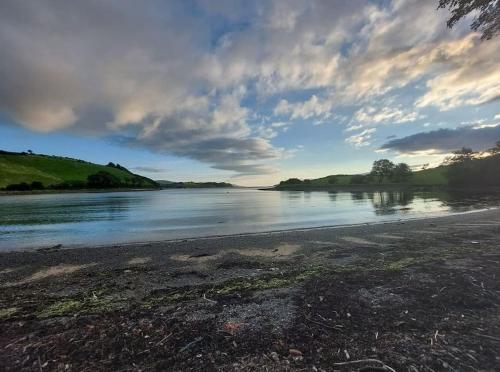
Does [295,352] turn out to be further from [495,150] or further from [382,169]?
[382,169]

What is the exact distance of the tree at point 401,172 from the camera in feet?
538

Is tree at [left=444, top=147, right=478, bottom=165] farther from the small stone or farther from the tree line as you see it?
the small stone

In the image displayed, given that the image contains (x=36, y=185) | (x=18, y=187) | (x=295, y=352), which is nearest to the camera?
(x=295, y=352)

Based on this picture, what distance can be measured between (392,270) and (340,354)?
5.78 metres

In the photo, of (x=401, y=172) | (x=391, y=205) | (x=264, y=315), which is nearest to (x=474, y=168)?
(x=401, y=172)

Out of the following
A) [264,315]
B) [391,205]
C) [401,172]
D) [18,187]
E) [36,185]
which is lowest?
[391,205]

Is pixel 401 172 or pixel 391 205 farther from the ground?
pixel 401 172

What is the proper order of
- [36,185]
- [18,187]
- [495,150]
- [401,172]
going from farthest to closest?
[36,185]
[401,172]
[18,187]
[495,150]

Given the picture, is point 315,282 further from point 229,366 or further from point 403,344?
point 229,366

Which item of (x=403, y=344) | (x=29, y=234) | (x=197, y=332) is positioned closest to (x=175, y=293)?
(x=197, y=332)

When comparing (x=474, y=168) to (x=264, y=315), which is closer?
(x=264, y=315)

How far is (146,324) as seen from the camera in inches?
229

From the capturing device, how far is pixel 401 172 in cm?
16550

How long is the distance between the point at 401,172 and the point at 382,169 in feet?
39.1
